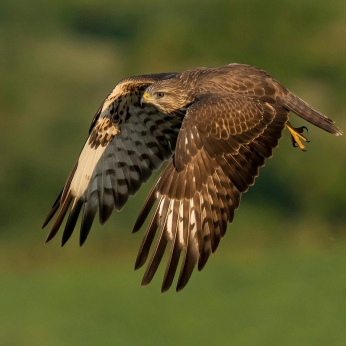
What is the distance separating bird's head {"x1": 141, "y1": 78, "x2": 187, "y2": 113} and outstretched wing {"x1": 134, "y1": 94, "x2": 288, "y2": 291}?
109cm

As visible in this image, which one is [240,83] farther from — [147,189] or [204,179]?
[147,189]

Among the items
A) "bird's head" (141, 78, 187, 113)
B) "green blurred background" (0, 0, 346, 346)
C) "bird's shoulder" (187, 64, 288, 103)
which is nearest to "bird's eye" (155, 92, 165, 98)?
"bird's head" (141, 78, 187, 113)

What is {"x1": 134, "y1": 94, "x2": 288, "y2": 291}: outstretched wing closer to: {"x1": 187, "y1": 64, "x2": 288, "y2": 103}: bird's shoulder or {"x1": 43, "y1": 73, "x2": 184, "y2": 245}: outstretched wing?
{"x1": 187, "y1": 64, "x2": 288, "y2": 103}: bird's shoulder

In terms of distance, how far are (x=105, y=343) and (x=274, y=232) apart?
14.3 ft

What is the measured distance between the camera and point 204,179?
883 centimetres

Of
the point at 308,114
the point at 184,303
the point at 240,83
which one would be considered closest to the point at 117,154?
Answer: the point at 240,83

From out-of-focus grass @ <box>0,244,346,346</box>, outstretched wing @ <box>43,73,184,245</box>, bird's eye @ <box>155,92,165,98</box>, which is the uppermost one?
bird's eye @ <box>155,92,165,98</box>

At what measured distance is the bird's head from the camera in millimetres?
10055

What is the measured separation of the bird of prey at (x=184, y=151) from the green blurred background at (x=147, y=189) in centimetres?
334

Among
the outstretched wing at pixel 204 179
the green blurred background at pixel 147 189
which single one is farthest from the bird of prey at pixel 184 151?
the green blurred background at pixel 147 189

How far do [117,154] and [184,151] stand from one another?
2.29 m

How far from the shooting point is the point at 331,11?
78.3 ft

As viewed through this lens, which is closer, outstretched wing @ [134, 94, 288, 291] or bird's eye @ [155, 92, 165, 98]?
outstretched wing @ [134, 94, 288, 291]

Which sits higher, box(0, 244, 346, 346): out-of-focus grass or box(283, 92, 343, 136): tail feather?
box(283, 92, 343, 136): tail feather
